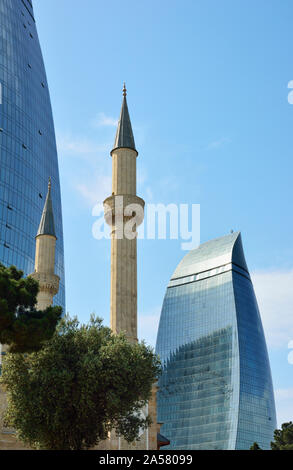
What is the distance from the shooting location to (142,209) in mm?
39969

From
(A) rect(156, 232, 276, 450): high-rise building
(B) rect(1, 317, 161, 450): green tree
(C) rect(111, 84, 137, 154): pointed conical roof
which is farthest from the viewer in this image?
(A) rect(156, 232, 276, 450): high-rise building

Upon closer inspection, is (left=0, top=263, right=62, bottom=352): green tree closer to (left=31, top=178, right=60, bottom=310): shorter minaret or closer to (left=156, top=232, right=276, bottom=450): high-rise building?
(left=31, top=178, right=60, bottom=310): shorter minaret

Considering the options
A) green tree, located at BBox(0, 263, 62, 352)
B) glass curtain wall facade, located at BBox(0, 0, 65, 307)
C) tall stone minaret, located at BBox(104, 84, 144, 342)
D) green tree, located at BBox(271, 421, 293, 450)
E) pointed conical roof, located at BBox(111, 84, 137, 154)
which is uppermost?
glass curtain wall facade, located at BBox(0, 0, 65, 307)

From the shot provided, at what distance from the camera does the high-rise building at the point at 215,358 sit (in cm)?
14650

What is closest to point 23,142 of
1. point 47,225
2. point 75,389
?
point 47,225

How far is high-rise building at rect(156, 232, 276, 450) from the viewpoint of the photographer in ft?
481

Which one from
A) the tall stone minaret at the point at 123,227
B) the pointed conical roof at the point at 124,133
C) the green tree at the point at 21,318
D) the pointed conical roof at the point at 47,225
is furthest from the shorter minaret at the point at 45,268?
the green tree at the point at 21,318

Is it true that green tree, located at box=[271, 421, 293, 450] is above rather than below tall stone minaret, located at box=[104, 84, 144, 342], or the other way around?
below

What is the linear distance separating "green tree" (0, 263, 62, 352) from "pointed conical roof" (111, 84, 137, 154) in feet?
50.7

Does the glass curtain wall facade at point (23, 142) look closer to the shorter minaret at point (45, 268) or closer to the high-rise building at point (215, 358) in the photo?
the shorter minaret at point (45, 268)

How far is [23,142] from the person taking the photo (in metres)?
111

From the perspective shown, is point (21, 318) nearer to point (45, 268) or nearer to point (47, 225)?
point (45, 268)

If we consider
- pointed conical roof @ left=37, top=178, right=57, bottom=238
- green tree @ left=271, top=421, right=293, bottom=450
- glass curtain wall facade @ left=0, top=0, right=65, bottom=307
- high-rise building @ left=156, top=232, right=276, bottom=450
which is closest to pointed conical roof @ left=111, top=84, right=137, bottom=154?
pointed conical roof @ left=37, top=178, right=57, bottom=238
